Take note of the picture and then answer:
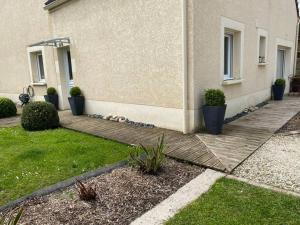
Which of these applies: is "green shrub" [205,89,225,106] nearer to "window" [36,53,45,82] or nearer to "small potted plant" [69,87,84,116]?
"small potted plant" [69,87,84,116]

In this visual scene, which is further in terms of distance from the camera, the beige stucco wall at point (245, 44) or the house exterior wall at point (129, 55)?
the house exterior wall at point (129, 55)

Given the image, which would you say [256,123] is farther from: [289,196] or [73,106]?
[73,106]

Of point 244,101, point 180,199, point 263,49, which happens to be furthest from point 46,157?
point 263,49

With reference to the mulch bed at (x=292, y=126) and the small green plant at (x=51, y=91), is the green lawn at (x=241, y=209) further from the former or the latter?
the small green plant at (x=51, y=91)

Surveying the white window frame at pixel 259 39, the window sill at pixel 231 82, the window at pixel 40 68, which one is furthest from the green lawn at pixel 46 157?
the white window frame at pixel 259 39

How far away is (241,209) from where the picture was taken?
127 inches

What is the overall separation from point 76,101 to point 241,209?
7.41 meters

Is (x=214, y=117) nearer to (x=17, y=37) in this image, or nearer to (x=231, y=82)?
(x=231, y=82)

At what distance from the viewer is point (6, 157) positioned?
5332 millimetres

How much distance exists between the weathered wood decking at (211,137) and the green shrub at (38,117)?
0.59 m

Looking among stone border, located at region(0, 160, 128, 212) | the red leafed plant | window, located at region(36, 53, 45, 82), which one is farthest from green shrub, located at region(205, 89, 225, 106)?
window, located at region(36, 53, 45, 82)

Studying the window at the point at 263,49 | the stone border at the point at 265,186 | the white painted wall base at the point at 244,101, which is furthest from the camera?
the window at the point at 263,49

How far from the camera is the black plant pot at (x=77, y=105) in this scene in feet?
30.8

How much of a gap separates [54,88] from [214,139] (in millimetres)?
7716
